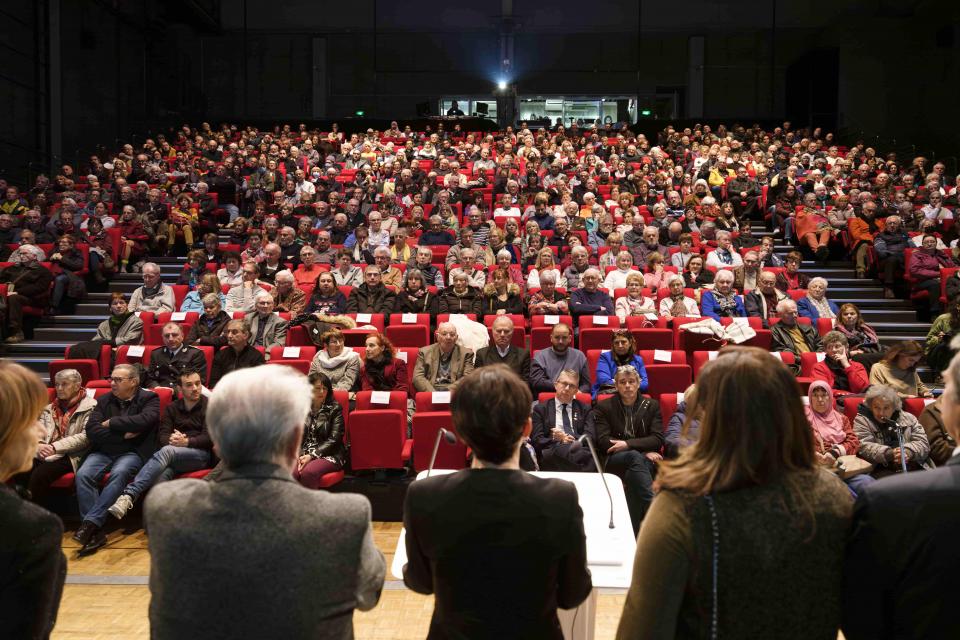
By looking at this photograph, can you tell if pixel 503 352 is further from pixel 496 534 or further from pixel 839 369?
pixel 496 534

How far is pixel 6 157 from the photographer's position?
10.6m

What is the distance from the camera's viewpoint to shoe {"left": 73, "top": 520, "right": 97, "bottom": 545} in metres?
3.49

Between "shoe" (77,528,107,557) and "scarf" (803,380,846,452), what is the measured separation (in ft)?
12.2

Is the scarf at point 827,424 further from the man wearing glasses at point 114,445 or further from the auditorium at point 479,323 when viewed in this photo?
the man wearing glasses at point 114,445

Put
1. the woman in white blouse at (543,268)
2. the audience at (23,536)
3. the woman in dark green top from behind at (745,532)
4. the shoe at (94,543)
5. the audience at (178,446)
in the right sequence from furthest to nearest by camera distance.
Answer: the woman in white blouse at (543,268) < the audience at (178,446) < the shoe at (94,543) < the audience at (23,536) < the woman in dark green top from behind at (745,532)

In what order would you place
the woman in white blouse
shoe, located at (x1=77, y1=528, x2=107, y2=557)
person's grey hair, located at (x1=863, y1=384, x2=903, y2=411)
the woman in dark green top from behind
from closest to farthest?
the woman in dark green top from behind → shoe, located at (x1=77, y1=528, x2=107, y2=557) → person's grey hair, located at (x1=863, y1=384, x2=903, y2=411) → the woman in white blouse

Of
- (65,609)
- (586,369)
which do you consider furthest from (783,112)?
(65,609)

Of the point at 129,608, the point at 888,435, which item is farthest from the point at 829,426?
the point at 129,608

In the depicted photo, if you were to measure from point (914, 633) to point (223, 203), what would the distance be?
9.92 metres

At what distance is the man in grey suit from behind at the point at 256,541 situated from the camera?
1091 mm

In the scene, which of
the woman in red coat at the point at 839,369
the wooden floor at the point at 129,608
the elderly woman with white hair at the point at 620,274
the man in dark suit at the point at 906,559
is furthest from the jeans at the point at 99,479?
the woman in red coat at the point at 839,369

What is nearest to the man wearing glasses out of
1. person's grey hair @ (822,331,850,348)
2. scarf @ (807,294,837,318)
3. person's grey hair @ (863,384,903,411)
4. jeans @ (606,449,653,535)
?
jeans @ (606,449,653,535)

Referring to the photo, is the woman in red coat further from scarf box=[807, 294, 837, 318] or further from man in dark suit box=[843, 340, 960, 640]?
man in dark suit box=[843, 340, 960, 640]

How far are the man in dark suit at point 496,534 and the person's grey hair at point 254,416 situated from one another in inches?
10.3
